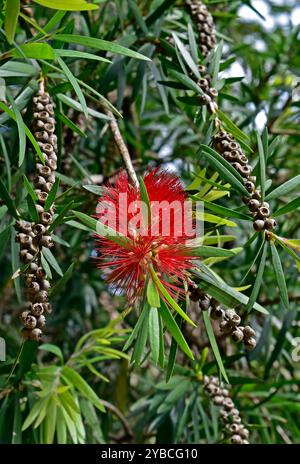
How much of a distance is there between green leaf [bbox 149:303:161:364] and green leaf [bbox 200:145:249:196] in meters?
0.14

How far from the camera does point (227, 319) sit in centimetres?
59

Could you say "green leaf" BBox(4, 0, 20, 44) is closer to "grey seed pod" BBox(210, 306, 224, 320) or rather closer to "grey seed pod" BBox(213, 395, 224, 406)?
"grey seed pod" BBox(210, 306, 224, 320)

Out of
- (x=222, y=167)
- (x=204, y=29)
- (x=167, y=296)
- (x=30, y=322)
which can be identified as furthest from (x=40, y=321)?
(x=204, y=29)

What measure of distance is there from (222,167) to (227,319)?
0.46ft

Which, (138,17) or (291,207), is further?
(138,17)

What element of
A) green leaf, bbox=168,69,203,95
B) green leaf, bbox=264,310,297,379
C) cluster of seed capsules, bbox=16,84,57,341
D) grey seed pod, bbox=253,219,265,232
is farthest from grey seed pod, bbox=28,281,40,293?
green leaf, bbox=264,310,297,379

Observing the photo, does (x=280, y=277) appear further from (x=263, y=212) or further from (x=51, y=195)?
(x=51, y=195)

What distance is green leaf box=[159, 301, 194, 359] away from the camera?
1.87ft

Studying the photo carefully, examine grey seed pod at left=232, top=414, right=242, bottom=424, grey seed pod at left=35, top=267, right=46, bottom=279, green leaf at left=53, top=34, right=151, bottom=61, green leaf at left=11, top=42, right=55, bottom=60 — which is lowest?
grey seed pod at left=232, top=414, right=242, bottom=424

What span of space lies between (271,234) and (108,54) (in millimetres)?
453

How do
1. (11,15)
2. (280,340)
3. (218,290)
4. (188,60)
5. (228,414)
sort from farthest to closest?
(280,340) < (228,414) < (188,60) < (218,290) < (11,15)

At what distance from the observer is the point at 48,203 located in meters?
0.58
